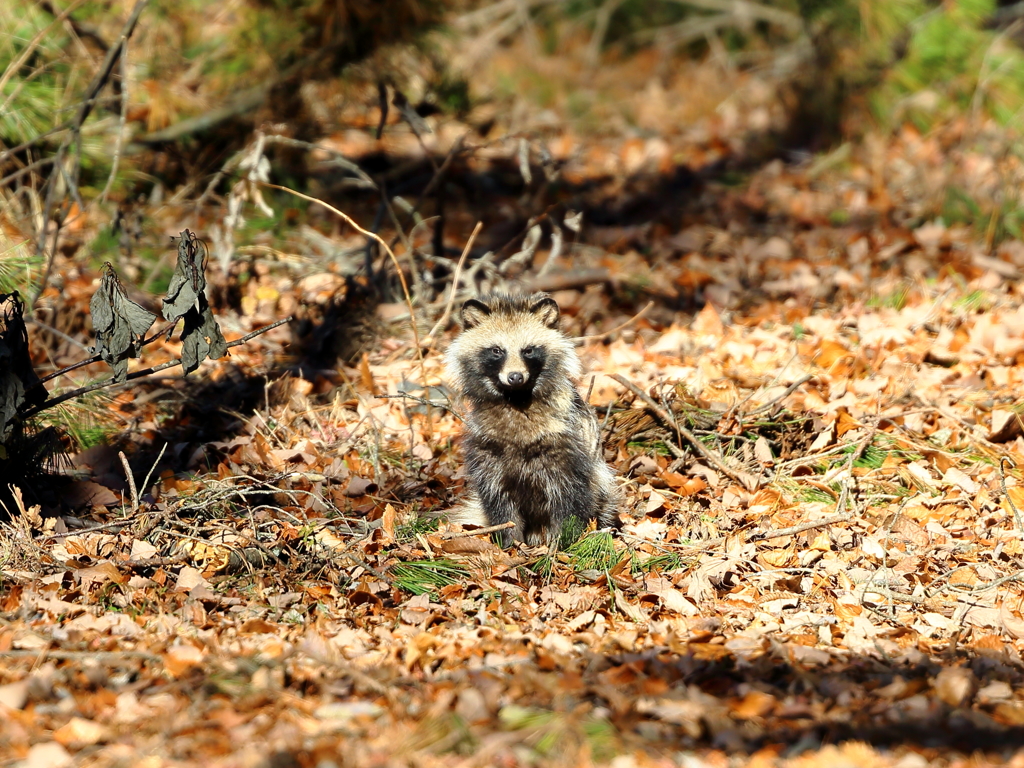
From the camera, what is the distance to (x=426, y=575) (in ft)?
16.1

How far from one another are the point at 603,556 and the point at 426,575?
0.93 meters

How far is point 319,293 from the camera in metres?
8.20

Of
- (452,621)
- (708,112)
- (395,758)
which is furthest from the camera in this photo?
(708,112)

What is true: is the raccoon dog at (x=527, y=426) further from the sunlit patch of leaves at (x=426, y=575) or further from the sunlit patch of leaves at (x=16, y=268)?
the sunlit patch of leaves at (x=16, y=268)

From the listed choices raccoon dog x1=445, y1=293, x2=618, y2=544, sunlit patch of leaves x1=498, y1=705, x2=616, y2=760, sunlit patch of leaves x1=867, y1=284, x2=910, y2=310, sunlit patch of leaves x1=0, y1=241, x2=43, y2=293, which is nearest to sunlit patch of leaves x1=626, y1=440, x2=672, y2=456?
raccoon dog x1=445, y1=293, x2=618, y2=544

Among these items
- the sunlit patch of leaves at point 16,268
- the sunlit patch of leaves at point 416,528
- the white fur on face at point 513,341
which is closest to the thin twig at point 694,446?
the white fur on face at point 513,341

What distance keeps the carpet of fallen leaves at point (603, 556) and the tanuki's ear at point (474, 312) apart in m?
1.06

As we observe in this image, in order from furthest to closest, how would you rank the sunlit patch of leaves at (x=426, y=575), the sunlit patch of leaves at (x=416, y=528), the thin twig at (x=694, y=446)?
the thin twig at (x=694, y=446) → the sunlit patch of leaves at (x=416, y=528) → the sunlit patch of leaves at (x=426, y=575)

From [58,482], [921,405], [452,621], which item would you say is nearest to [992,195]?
[921,405]

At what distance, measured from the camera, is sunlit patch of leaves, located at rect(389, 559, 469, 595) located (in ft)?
15.8

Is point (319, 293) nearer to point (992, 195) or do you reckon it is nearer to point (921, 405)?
point (921, 405)

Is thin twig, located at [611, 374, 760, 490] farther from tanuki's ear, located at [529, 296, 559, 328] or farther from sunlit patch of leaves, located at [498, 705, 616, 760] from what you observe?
sunlit patch of leaves, located at [498, 705, 616, 760]

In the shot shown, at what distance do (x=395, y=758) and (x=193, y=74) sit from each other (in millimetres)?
7784

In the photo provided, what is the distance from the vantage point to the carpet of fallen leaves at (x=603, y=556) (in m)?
3.47
